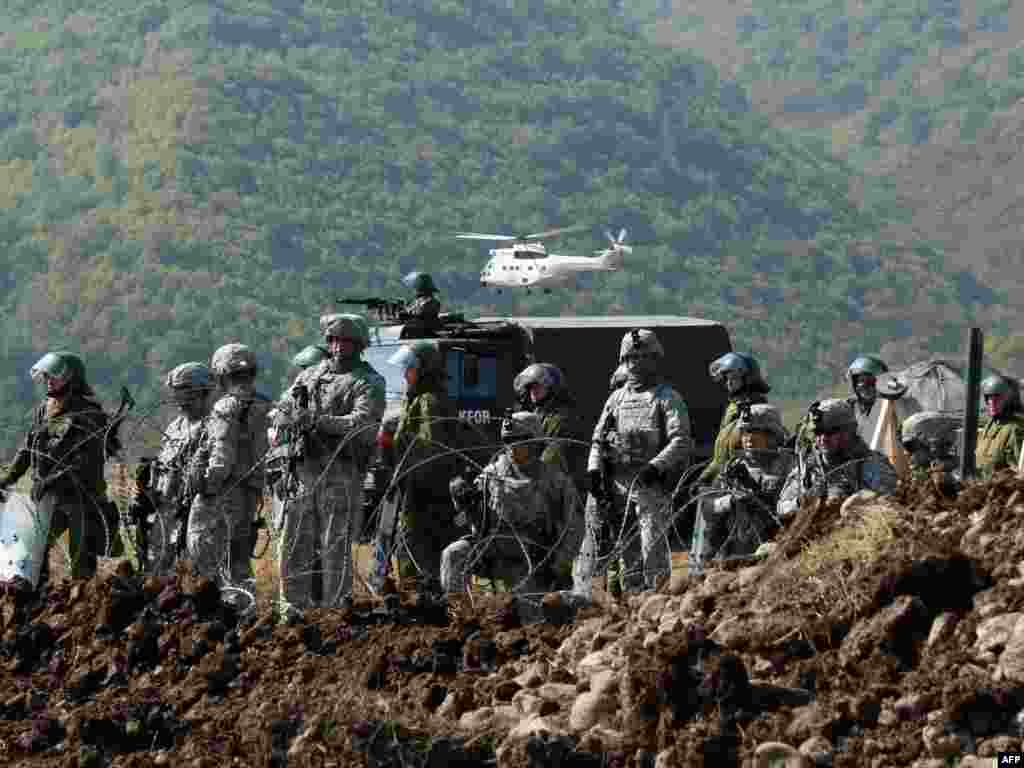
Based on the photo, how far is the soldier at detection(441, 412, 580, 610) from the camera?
11.6 metres

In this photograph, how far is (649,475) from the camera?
40.0 ft

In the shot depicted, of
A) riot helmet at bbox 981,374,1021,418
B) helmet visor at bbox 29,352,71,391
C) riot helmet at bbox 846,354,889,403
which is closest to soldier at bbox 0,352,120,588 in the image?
helmet visor at bbox 29,352,71,391

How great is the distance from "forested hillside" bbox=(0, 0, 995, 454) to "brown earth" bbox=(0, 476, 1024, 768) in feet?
169

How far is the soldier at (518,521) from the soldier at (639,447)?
0.45 metres

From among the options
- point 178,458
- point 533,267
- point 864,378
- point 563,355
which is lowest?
point 533,267

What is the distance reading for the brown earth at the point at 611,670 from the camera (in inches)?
299

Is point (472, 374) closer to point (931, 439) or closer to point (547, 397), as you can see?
point (547, 397)

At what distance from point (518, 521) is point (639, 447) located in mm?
1190

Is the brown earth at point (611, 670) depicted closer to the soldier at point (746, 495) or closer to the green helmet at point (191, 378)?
the soldier at point (746, 495)

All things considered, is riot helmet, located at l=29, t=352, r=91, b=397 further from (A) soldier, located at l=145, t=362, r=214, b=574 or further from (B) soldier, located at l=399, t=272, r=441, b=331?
(B) soldier, located at l=399, t=272, r=441, b=331

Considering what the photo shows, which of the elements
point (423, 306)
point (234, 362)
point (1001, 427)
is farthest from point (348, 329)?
point (423, 306)

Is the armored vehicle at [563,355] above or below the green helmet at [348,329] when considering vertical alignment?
below

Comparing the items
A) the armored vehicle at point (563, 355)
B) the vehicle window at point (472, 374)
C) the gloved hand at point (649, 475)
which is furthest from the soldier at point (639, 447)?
the vehicle window at point (472, 374)

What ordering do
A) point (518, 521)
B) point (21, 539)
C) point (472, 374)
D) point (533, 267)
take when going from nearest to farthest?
point (518, 521) < point (21, 539) < point (472, 374) < point (533, 267)
